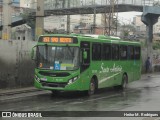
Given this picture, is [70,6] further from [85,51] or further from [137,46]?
[85,51]

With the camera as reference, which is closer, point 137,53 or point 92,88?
point 92,88

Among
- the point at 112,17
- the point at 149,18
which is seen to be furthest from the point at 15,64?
the point at 149,18

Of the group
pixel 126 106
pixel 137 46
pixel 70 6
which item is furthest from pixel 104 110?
pixel 70 6

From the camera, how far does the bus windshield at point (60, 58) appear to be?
1788cm

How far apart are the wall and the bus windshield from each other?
346cm

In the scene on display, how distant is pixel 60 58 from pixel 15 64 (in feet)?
15.9

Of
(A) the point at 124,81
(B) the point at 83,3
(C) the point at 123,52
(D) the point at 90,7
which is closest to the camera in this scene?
(C) the point at 123,52

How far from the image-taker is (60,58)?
17.9 meters

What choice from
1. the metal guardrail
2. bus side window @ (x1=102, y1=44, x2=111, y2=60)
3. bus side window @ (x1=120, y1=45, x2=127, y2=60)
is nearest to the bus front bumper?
bus side window @ (x1=102, y1=44, x2=111, y2=60)

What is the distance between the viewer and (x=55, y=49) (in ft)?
59.3

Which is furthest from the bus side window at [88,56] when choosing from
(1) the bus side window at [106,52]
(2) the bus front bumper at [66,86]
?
(1) the bus side window at [106,52]

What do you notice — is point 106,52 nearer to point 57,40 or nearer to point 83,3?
point 57,40

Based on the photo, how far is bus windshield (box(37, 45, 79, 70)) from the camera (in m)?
17.9

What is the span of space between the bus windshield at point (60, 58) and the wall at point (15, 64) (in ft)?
11.4
